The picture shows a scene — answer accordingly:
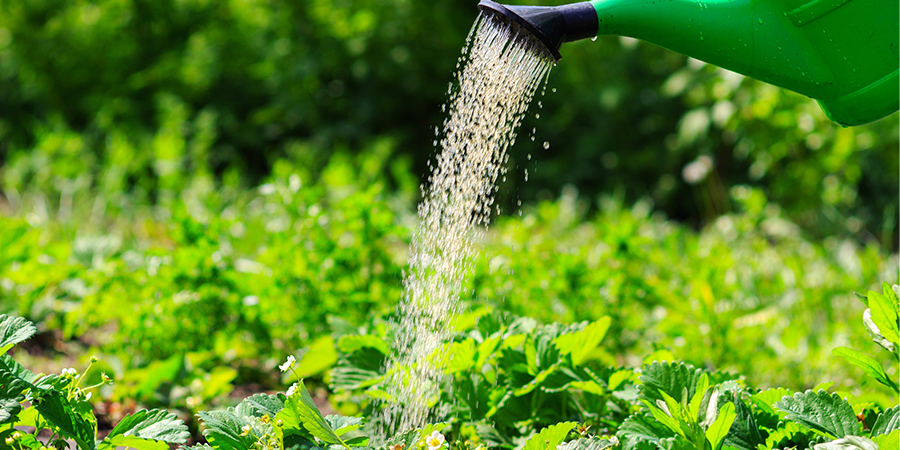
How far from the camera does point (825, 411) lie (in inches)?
47.6

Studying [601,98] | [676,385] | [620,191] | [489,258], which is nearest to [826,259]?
[620,191]

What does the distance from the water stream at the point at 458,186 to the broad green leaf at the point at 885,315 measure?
71 cm

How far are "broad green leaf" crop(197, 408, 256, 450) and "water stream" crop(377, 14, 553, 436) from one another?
347 millimetres

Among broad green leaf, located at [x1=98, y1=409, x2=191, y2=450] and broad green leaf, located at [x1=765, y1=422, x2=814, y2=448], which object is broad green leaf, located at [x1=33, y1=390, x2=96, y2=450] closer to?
broad green leaf, located at [x1=98, y1=409, x2=191, y2=450]

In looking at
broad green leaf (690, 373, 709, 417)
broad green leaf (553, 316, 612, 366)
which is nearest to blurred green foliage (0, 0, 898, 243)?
broad green leaf (553, 316, 612, 366)

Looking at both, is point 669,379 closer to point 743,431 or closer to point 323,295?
point 743,431

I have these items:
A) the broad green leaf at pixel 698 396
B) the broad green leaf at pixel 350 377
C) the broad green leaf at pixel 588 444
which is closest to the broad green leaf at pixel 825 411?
the broad green leaf at pixel 698 396

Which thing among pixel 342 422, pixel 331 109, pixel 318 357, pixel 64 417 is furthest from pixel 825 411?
pixel 331 109

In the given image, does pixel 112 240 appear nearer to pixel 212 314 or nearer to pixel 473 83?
pixel 212 314

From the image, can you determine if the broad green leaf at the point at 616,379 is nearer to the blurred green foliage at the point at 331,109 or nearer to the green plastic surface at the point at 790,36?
the green plastic surface at the point at 790,36

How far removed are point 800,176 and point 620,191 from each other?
1.00 metres

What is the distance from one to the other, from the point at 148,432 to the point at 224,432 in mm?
120

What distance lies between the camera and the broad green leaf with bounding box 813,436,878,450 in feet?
3.49

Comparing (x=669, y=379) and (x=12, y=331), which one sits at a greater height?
(x=12, y=331)
